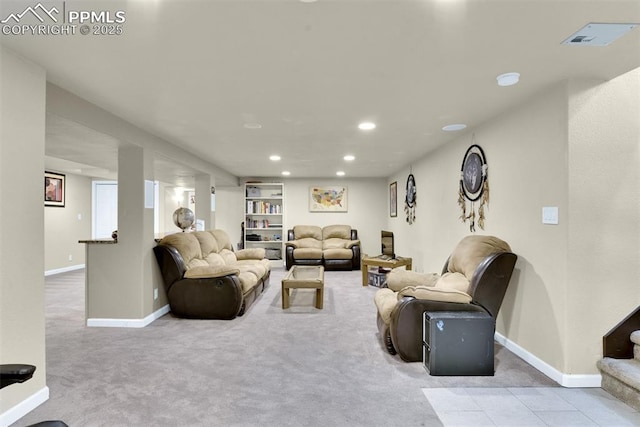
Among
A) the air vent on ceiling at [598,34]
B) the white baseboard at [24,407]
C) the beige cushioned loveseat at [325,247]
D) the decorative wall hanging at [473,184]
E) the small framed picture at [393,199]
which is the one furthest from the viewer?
the small framed picture at [393,199]

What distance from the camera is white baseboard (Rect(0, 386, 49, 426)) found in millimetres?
1935

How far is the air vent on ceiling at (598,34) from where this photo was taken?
1.72 m

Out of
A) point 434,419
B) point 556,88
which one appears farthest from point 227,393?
point 556,88

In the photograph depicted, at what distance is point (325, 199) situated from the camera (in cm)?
845

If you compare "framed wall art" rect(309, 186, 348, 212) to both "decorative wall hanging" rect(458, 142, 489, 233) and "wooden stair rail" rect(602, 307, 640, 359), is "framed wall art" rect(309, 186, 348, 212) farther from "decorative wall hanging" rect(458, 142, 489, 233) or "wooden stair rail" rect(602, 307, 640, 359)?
"wooden stair rail" rect(602, 307, 640, 359)

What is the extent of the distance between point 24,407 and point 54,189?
21.1 ft

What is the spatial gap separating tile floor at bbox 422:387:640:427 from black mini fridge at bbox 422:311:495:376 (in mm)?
200

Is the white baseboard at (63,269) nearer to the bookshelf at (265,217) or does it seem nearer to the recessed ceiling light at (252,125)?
the bookshelf at (265,217)

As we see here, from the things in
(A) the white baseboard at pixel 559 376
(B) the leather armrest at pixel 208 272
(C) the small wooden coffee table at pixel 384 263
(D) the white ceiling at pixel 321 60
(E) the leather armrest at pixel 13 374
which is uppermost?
(D) the white ceiling at pixel 321 60

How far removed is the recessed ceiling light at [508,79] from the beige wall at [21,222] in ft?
9.94

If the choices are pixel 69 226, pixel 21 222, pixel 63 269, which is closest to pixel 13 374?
pixel 21 222

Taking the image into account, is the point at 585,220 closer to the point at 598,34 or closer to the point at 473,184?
the point at 598,34

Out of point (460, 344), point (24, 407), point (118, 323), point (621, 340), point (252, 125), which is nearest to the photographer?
point (24, 407)

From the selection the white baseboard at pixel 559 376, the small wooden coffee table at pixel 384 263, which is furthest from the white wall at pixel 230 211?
the white baseboard at pixel 559 376
